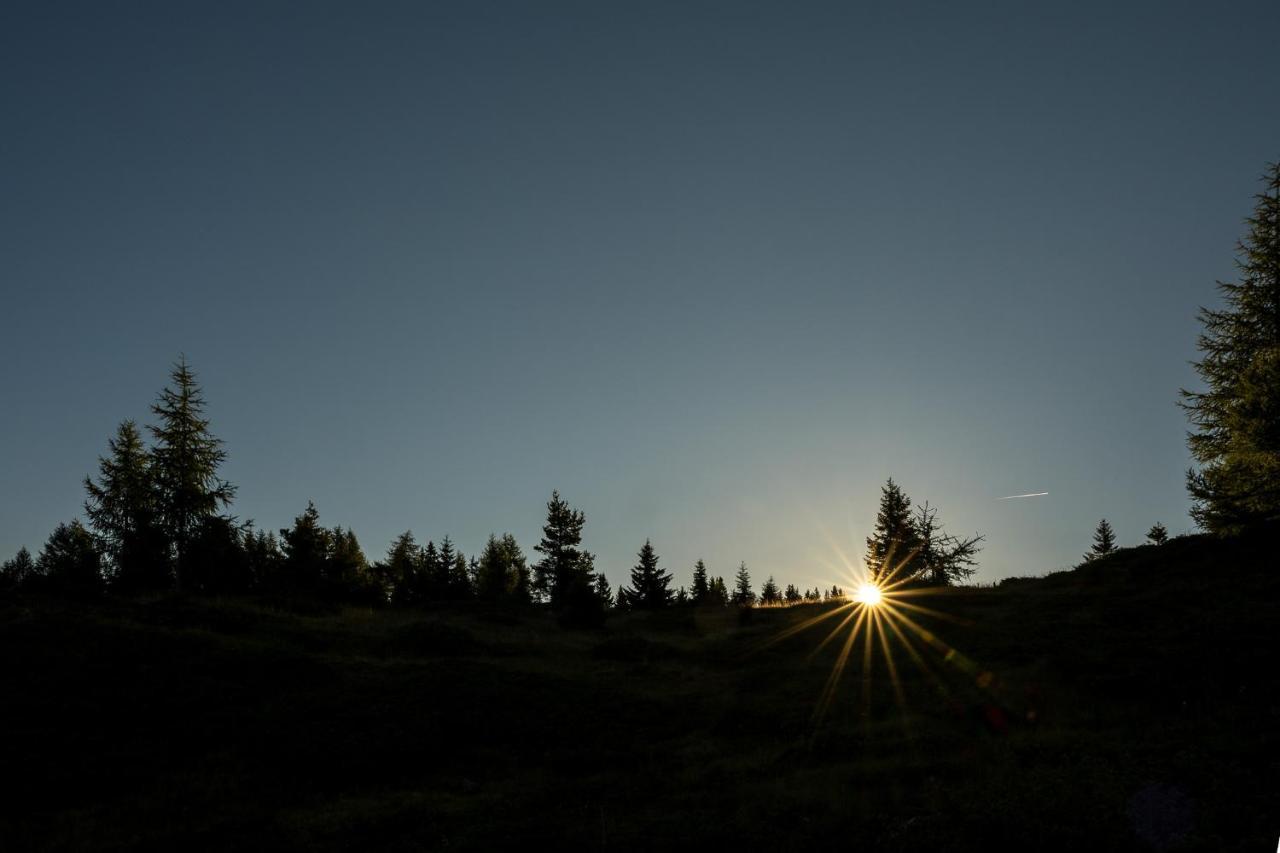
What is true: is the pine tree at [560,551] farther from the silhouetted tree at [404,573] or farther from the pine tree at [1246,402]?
the pine tree at [1246,402]

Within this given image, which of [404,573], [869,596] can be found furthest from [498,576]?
[869,596]

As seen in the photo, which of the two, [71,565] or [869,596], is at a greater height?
[71,565]

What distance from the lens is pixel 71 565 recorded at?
57.9 m

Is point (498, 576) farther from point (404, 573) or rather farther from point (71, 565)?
point (71, 565)

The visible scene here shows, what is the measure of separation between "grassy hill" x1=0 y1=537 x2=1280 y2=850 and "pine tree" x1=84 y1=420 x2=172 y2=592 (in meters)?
15.7

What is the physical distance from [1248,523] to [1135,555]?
27.9ft

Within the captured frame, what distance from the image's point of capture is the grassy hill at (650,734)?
11125 mm

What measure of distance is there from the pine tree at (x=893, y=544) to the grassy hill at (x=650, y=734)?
22548mm

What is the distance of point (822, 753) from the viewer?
16.0 meters

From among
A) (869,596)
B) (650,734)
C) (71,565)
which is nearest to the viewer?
(650,734)

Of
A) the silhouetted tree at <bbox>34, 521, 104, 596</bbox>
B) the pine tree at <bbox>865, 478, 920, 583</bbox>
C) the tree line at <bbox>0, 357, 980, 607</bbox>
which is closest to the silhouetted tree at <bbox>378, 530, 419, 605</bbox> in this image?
the tree line at <bbox>0, 357, 980, 607</bbox>

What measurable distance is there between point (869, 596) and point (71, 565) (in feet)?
217

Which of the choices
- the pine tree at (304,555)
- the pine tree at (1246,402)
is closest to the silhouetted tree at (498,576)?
the pine tree at (304,555)

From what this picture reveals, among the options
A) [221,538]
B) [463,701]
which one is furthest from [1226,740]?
[221,538]
